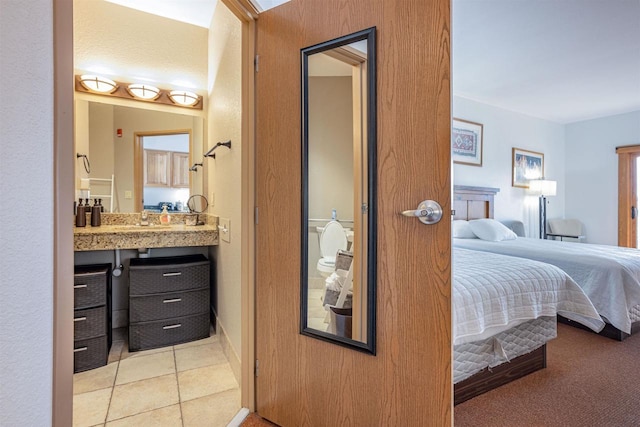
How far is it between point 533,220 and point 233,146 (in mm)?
5169

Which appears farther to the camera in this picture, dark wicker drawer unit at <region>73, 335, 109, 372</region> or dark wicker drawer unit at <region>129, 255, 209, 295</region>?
→ dark wicker drawer unit at <region>129, 255, 209, 295</region>

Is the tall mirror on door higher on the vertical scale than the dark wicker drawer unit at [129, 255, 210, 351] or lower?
higher

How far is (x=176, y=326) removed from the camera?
92.4 inches

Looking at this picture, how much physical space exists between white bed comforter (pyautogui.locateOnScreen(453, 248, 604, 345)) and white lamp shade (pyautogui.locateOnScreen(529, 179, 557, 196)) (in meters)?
3.35

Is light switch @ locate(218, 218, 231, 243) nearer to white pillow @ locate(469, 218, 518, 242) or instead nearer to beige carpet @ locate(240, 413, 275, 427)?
beige carpet @ locate(240, 413, 275, 427)

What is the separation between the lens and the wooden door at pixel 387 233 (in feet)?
3.46

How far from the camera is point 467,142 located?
4.23 metres

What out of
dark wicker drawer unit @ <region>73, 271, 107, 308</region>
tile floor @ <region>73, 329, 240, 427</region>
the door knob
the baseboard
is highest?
the door knob

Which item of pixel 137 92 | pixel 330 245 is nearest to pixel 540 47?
pixel 330 245

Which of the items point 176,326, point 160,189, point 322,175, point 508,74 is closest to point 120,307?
point 176,326

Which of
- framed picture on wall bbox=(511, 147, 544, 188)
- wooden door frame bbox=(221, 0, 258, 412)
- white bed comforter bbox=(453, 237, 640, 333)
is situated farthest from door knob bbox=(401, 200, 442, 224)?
framed picture on wall bbox=(511, 147, 544, 188)

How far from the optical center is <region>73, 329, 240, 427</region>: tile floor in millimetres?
1536
